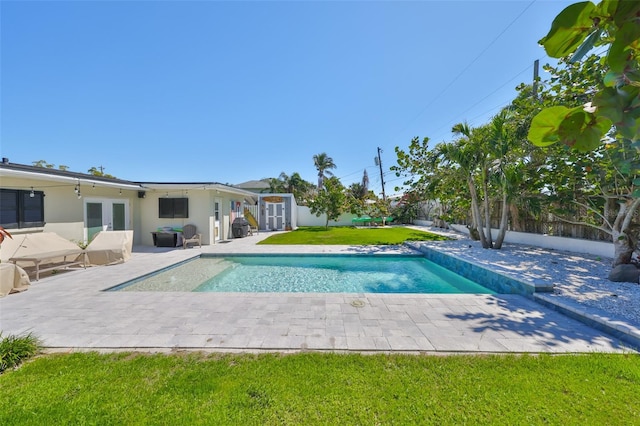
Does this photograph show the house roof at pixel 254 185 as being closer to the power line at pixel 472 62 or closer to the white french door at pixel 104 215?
the power line at pixel 472 62

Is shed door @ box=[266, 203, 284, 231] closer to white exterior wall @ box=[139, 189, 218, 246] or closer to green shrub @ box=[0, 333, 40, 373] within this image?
white exterior wall @ box=[139, 189, 218, 246]

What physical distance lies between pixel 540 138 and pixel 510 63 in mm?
17048

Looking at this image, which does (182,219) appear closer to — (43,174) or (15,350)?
(43,174)

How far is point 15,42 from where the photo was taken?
858cm

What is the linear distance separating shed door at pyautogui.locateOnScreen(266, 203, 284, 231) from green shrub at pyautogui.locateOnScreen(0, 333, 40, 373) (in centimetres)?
1869

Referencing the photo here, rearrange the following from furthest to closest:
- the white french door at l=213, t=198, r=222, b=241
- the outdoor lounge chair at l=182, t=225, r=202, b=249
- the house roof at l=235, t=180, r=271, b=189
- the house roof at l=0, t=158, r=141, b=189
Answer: the house roof at l=235, t=180, r=271, b=189 < the white french door at l=213, t=198, r=222, b=241 < the outdoor lounge chair at l=182, t=225, r=202, b=249 < the house roof at l=0, t=158, r=141, b=189

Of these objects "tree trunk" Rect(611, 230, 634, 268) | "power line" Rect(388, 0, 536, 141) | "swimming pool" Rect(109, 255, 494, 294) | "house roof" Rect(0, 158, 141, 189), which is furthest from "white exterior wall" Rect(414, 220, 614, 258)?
"house roof" Rect(0, 158, 141, 189)

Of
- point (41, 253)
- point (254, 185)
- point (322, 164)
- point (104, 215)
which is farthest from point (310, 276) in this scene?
point (254, 185)

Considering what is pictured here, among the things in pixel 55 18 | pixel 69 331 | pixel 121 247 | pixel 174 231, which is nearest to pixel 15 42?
pixel 55 18

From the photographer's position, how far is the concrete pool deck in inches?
149

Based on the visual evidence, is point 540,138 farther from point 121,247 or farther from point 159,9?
point 159,9

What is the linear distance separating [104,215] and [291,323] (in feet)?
36.8

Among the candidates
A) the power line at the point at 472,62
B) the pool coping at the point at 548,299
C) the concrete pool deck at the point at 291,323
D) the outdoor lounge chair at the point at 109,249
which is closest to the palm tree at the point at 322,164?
the power line at the point at 472,62

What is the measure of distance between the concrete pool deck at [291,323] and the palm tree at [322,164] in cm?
3511
